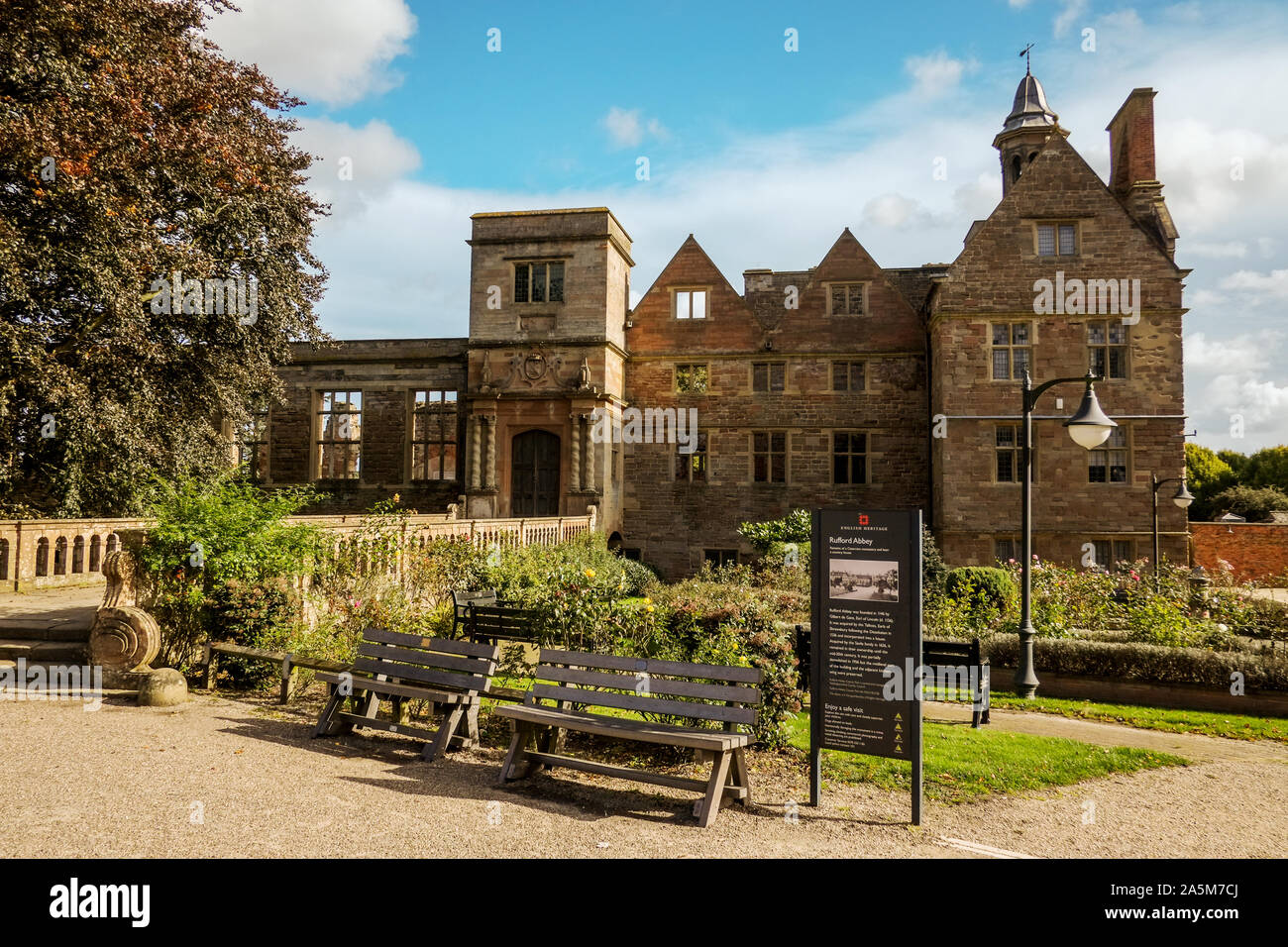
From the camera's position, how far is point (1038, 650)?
1117 cm

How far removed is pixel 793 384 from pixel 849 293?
10.9 feet

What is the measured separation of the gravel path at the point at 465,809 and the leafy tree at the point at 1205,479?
164 ft

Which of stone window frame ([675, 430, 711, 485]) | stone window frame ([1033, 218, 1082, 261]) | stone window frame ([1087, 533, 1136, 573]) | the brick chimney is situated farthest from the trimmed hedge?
the brick chimney

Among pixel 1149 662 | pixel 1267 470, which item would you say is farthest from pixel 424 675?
pixel 1267 470

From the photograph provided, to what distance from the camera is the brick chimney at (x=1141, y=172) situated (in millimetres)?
22125

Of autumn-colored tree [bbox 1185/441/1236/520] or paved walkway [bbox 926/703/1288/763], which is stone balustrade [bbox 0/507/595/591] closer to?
paved walkway [bbox 926/703/1288/763]

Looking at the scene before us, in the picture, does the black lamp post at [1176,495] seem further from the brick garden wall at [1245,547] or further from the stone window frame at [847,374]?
the brick garden wall at [1245,547]

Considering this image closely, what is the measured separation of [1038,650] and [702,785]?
7560mm

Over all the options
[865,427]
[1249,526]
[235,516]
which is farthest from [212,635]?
[1249,526]

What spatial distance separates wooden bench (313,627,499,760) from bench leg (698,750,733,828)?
7.88 ft

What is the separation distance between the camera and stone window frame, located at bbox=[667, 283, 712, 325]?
25.3 m

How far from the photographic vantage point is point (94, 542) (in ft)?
45.4

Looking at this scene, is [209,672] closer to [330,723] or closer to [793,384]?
[330,723]
